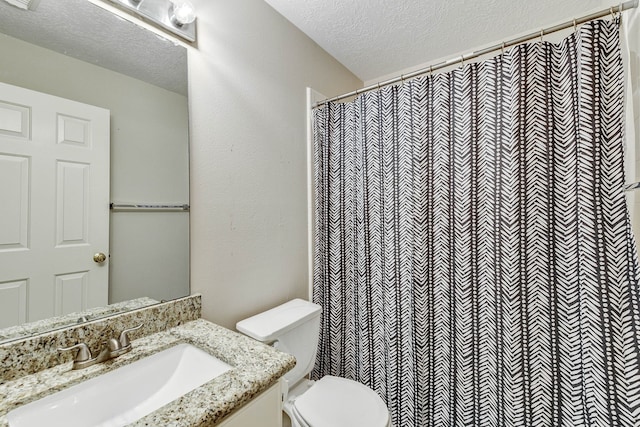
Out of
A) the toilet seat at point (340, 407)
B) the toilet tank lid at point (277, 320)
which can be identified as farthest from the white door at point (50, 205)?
the toilet seat at point (340, 407)

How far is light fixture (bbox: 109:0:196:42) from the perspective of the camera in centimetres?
98

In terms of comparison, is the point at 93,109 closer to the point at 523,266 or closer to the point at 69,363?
the point at 69,363

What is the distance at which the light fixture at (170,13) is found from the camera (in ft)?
3.22

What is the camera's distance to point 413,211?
138cm

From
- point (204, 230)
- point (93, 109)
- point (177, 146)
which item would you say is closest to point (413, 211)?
point (204, 230)

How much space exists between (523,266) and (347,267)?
85 centimetres

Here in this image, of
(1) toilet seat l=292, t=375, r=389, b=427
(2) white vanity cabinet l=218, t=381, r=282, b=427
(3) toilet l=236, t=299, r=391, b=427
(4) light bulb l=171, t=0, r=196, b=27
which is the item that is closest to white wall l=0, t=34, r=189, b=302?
(4) light bulb l=171, t=0, r=196, b=27

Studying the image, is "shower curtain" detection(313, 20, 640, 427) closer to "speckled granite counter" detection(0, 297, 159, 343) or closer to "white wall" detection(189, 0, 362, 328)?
"white wall" detection(189, 0, 362, 328)

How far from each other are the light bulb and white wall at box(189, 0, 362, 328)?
10 centimetres

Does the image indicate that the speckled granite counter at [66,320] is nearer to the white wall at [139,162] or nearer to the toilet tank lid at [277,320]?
the white wall at [139,162]

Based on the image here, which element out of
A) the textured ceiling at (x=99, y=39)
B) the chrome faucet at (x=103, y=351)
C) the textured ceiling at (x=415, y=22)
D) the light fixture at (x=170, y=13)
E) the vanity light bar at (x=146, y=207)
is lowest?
the chrome faucet at (x=103, y=351)

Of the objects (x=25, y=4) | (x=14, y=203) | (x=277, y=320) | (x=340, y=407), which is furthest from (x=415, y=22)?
(x=340, y=407)

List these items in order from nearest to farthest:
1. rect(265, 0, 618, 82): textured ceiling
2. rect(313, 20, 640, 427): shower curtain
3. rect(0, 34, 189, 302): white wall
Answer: rect(0, 34, 189, 302): white wall
rect(313, 20, 640, 427): shower curtain
rect(265, 0, 618, 82): textured ceiling

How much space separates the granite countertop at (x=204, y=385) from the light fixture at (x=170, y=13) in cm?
116
